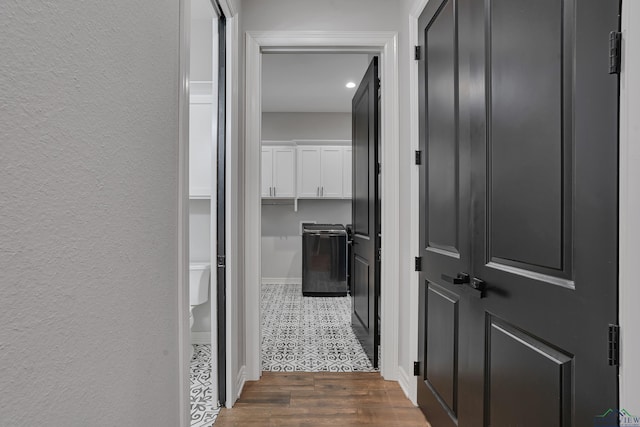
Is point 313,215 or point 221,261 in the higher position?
point 313,215

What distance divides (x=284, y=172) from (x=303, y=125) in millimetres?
898

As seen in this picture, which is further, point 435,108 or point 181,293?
point 435,108

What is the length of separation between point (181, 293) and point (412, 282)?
1467 mm

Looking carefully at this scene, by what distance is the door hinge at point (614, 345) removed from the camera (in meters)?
0.84

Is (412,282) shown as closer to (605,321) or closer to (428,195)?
(428,195)

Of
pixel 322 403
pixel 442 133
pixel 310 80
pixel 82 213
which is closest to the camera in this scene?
pixel 82 213

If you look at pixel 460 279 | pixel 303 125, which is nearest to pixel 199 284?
pixel 460 279

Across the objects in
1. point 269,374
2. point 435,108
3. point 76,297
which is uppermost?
point 435,108

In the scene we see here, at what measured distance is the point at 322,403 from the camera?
7.29 ft

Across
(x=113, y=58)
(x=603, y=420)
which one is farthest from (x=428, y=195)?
(x=113, y=58)

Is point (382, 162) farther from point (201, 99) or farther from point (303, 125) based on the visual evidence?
point (303, 125)

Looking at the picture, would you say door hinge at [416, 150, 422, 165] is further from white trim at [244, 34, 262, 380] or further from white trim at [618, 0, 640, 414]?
white trim at [618, 0, 640, 414]

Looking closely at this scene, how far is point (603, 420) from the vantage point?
2.92 feet

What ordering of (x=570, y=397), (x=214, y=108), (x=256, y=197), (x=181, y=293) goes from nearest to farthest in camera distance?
(x=570, y=397), (x=181, y=293), (x=214, y=108), (x=256, y=197)
